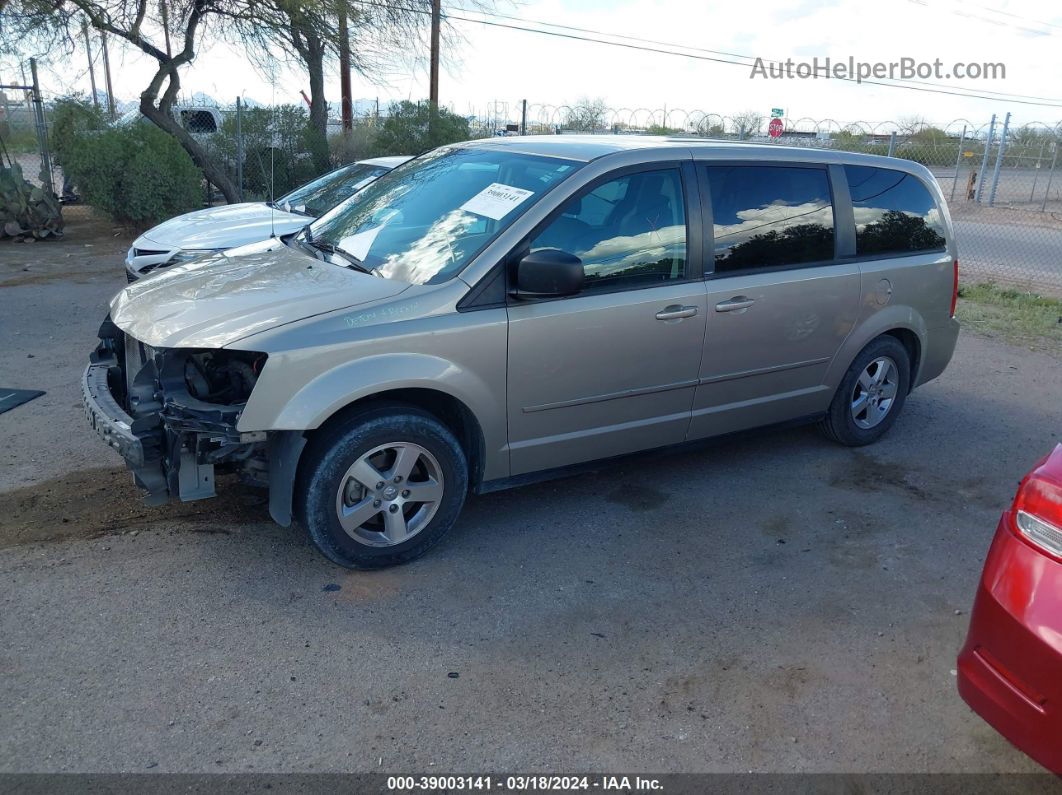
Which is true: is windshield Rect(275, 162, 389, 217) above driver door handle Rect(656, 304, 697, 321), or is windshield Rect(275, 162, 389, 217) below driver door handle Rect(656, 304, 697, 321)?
above

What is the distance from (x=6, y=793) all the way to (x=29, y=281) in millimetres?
9044

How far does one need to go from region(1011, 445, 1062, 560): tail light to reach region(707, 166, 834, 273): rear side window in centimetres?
223

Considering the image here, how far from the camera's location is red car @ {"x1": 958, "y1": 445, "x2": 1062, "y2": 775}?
235cm

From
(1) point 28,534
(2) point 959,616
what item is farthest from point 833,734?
(1) point 28,534

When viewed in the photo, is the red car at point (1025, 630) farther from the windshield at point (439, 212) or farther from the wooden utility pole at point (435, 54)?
the wooden utility pole at point (435, 54)

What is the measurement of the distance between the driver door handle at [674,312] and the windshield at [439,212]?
85cm

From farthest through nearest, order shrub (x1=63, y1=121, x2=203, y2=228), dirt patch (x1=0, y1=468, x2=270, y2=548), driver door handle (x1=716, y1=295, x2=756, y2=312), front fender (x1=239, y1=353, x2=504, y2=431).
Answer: shrub (x1=63, y1=121, x2=203, y2=228), driver door handle (x1=716, y1=295, x2=756, y2=312), dirt patch (x1=0, y1=468, x2=270, y2=548), front fender (x1=239, y1=353, x2=504, y2=431)

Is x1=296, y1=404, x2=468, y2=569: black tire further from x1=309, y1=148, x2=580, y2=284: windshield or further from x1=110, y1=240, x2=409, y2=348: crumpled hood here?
x1=309, y1=148, x2=580, y2=284: windshield

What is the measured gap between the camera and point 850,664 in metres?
3.47

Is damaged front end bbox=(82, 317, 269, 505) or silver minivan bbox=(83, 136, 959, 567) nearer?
damaged front end bbox=(82, 317, 269, 505)

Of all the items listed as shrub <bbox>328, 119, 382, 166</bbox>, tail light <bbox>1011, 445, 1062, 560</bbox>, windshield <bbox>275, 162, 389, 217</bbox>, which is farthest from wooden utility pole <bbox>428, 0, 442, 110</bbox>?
tail light <bbox>1011, 445, 1062, 560</bbox>

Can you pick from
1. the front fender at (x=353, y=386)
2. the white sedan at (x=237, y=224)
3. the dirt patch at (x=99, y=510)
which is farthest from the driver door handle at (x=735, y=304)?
the white sedan at (x=237, y=224)

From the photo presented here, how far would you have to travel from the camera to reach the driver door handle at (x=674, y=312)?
4387 mm

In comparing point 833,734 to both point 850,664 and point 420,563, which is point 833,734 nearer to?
point 850,664
